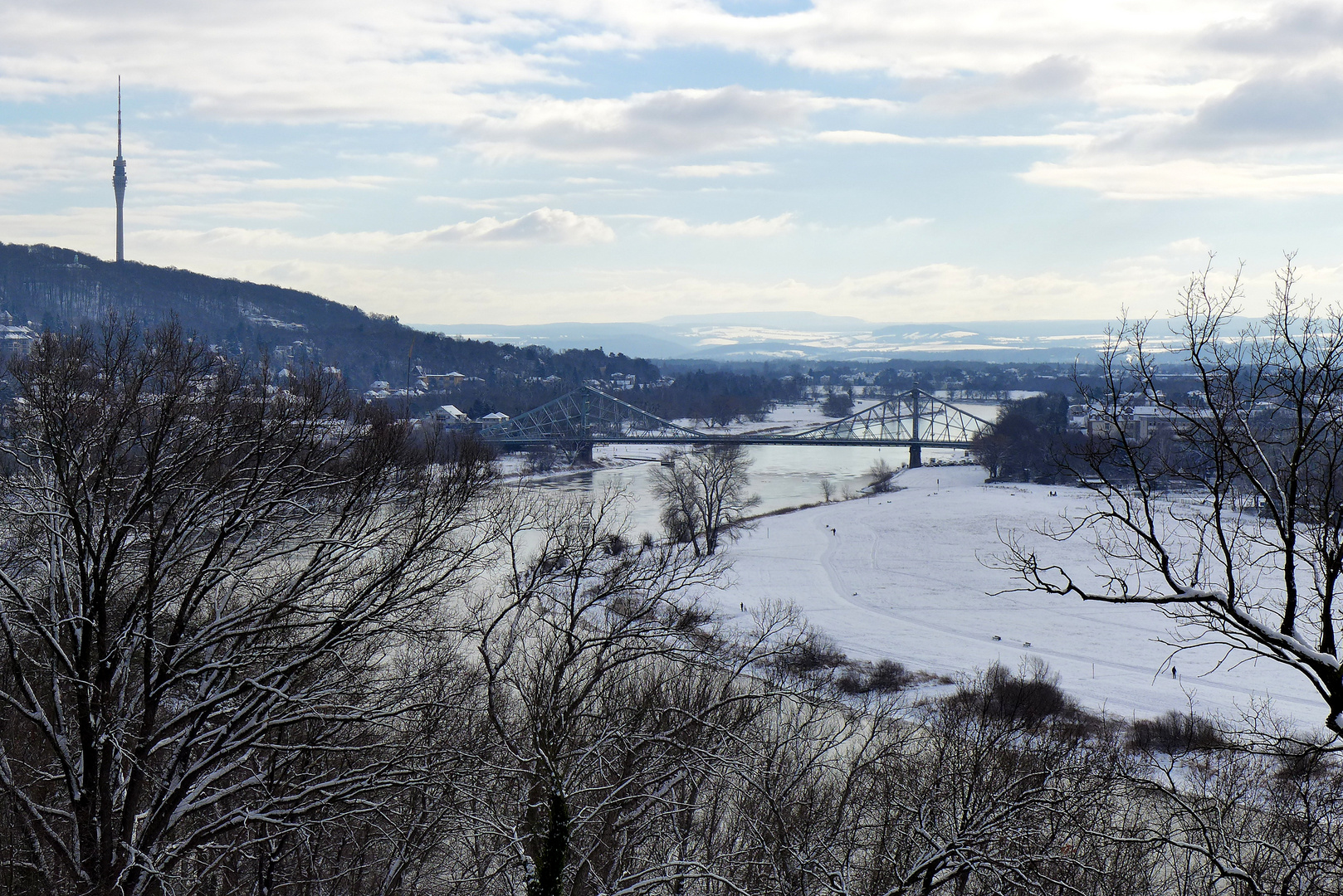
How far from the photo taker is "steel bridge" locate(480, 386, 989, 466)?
165 feet

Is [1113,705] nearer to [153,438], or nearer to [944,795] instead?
[944,795]

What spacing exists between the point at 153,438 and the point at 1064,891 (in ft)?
18.4

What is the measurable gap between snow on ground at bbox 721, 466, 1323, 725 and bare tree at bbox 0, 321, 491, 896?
17.9 ft

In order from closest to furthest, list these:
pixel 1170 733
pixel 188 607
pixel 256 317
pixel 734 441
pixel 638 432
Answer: pixel 188 607, pixel 1170 733, pixel 734 441, pixel 638 432, pixel 256 317

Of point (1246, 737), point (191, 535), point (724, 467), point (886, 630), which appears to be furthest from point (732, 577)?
point (191, 535)

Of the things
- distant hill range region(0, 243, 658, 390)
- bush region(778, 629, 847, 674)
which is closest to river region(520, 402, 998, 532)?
bush region(778, 629, 847, 674)

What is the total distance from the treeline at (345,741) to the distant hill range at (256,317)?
7869cm

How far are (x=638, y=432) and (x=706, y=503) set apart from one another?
107 feet

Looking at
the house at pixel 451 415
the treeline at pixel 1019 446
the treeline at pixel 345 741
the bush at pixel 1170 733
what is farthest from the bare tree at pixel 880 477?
the treeline at pixel 345 741

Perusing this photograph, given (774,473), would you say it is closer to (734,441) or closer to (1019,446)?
(734,441)

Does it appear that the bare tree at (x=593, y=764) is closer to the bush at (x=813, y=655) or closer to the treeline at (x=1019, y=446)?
the bush at (x=813, y=655)

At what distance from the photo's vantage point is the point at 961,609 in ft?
67.7

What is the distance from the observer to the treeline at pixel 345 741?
5035 mm

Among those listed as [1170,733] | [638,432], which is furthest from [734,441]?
[1170,733]
